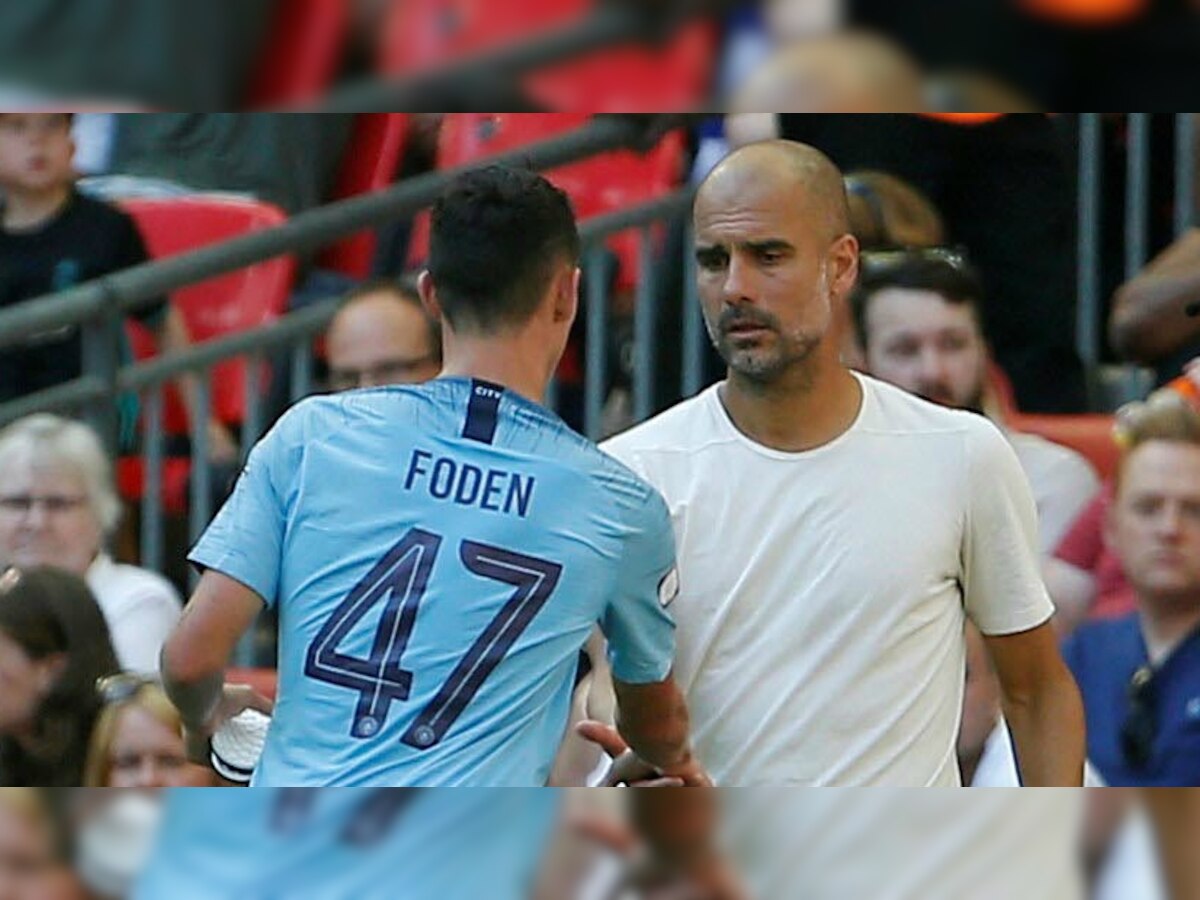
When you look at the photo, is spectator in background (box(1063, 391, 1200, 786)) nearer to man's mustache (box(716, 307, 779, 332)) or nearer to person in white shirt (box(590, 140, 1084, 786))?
person in white shirt (box(590, 140, 1084, 786))

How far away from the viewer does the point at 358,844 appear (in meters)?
2.23

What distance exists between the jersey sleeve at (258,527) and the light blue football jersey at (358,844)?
21 cm

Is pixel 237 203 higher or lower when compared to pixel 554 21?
lower

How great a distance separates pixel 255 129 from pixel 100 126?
14 centimetres

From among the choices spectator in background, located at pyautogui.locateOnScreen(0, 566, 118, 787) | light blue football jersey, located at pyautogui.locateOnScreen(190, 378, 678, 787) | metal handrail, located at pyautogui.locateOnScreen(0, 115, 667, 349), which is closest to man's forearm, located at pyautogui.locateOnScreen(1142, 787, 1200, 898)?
light blue football jersey, located at pyautogui.locateOnScreen(190, 378, 678, 787)

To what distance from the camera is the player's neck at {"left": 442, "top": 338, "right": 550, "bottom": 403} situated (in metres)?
2.44

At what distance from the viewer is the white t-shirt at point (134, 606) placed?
11.5ft

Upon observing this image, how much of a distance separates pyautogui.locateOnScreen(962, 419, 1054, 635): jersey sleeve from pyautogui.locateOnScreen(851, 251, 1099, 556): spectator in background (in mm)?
968

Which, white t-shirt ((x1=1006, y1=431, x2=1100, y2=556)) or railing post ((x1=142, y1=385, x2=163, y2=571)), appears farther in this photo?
railing post ((x1=142, y1=385, x2=163, y2=571))

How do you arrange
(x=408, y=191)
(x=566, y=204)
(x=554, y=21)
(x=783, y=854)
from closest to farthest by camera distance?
(x=554, y=21) → (x=783, y=854) → (x=566, y=204) → (x=408, y=191)

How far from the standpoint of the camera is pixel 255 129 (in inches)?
95.0

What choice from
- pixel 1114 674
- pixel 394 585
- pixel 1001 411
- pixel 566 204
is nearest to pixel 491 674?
pixel 394 585

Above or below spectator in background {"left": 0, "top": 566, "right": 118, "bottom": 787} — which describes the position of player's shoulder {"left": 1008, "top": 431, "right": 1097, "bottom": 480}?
above

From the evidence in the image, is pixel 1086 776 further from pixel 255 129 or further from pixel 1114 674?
pixel 255 129
